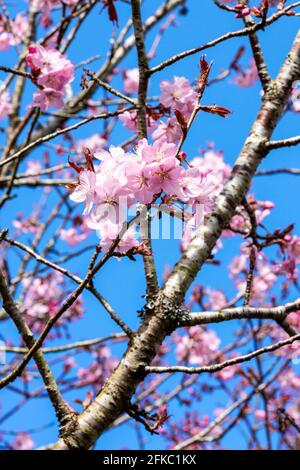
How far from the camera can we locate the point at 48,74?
233 cm

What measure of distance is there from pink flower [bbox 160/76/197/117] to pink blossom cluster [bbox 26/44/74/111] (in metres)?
0.52

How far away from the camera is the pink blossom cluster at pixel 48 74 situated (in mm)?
2277

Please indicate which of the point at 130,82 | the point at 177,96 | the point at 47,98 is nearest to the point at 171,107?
the point at 177,96

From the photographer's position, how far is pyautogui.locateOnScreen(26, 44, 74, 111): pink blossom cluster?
228cm

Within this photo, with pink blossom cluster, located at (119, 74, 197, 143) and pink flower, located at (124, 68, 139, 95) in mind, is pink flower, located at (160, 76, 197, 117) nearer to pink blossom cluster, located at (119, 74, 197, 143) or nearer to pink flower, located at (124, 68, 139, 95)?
pink blossom cluster, located at (119, 74, 197, 143)

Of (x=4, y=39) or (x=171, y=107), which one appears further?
(x=4, y=39)

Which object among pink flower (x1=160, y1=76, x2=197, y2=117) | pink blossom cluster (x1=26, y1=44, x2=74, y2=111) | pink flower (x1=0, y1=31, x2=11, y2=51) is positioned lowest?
pink flower (x1=160, y1=76, x2=197, y2=117)

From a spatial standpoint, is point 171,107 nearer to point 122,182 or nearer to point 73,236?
point 122,182

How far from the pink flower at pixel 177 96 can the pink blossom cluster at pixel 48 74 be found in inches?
20.4

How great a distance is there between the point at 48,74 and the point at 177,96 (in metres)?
0.64

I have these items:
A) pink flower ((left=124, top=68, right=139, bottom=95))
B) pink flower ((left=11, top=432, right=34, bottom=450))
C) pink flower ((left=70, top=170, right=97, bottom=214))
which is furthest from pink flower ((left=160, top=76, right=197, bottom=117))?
pink flower ((left=11, top=432, right=34, bottom=450))

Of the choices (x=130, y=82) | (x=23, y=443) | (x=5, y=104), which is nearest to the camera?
(x=5, y=104)

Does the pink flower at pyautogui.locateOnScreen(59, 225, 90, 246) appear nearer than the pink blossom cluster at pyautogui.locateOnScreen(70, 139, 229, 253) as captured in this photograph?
No
